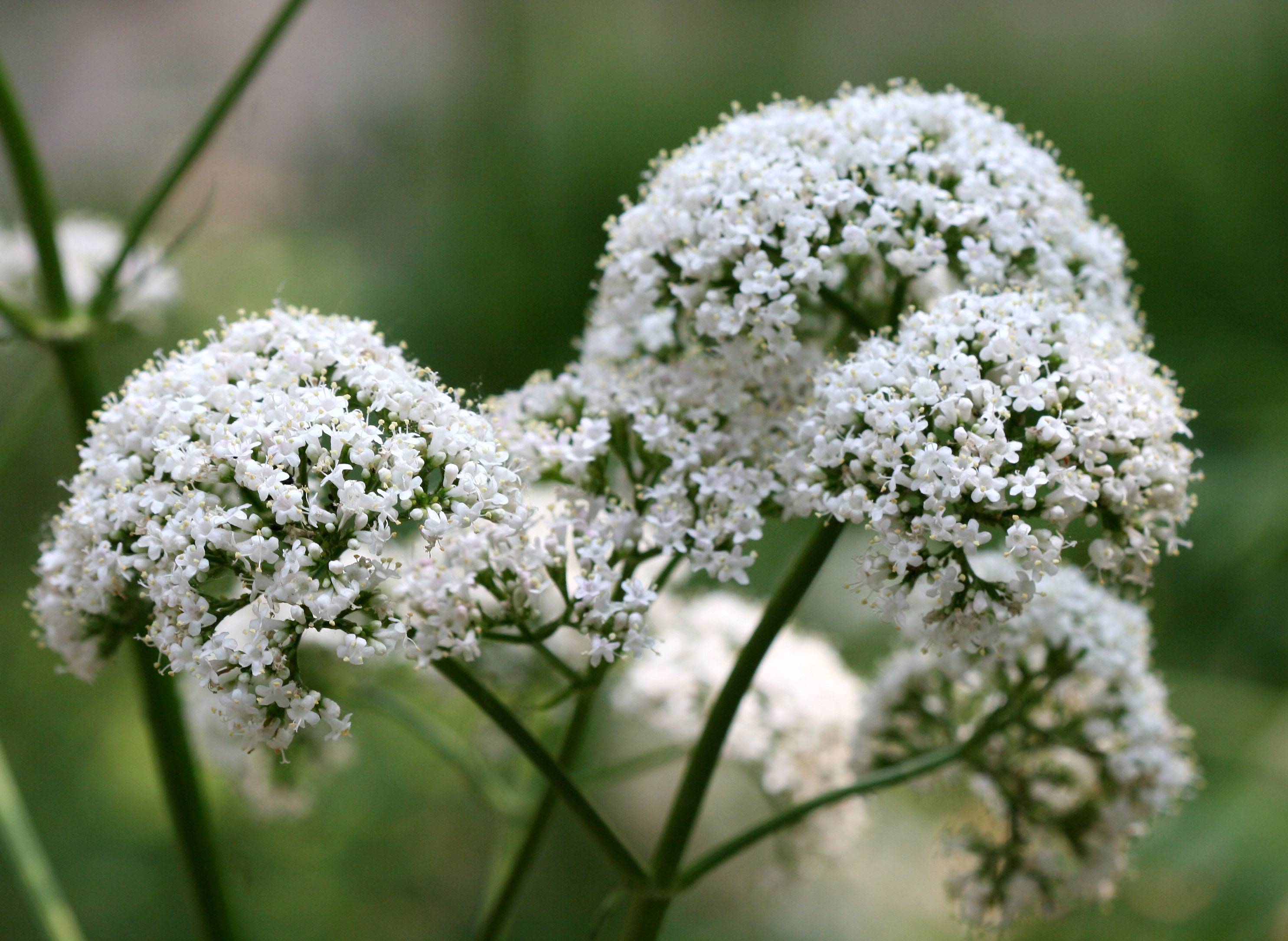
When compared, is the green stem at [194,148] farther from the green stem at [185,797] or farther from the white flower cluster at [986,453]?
the white flower cluster at [986,453]

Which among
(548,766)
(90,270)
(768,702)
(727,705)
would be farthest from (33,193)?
(768,702)

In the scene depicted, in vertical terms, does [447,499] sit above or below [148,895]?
below

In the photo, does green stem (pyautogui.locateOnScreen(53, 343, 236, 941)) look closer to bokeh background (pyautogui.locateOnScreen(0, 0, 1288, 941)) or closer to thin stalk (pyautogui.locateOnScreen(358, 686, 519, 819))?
bokeh background (pyautogui.locateOnScreen(0, 0, 1288, 941))

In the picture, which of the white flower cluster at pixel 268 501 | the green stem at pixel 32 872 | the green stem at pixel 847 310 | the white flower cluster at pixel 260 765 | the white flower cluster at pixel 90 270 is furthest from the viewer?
the white flower cluster at pixel 90 270

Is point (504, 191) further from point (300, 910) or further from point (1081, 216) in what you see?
point (1081, 216)

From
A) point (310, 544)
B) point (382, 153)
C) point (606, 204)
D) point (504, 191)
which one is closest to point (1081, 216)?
point (310, 544)

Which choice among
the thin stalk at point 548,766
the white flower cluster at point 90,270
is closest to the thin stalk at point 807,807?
the thin stalk at point 548,766

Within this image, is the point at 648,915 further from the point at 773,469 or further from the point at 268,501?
the point at 268,501
